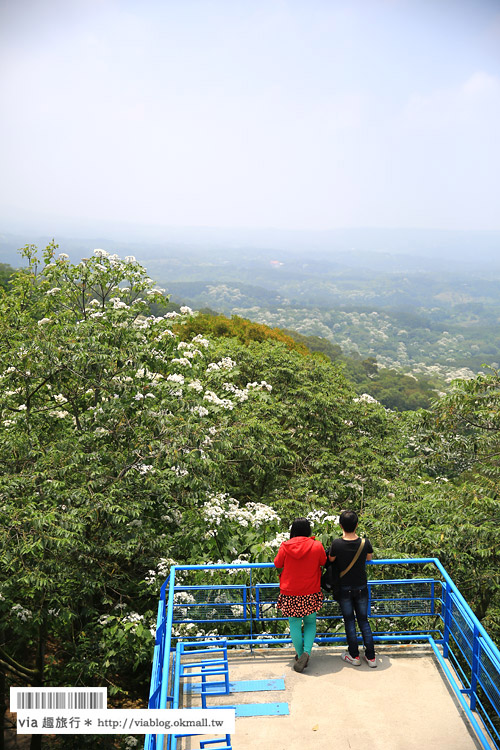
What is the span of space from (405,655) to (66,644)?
6244mm

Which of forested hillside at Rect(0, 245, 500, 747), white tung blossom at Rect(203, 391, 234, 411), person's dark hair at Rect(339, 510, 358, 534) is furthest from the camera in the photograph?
white tung blossom at Rect(203, 391, 234, 411)

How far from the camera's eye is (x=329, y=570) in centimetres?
624

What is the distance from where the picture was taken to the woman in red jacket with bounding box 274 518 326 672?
6.04 meters

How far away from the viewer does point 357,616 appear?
6266 mm

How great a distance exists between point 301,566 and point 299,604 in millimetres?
406

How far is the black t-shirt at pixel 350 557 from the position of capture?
19.8 feet

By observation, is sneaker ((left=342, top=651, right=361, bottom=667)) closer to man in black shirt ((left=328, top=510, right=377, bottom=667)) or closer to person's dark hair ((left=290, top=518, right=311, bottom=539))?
man in black shirt ((left=328, top=510, right=377, bottom=667))

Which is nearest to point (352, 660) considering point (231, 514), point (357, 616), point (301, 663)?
point (357, 616)

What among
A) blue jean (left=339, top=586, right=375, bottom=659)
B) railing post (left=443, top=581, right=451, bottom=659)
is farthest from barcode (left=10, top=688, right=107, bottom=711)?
railing post (left=443, top=581, right=451, bottom=659)

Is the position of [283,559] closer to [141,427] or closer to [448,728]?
[448,728]

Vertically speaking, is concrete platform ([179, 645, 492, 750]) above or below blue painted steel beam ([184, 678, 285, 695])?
above

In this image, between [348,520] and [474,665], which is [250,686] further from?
[474,665]

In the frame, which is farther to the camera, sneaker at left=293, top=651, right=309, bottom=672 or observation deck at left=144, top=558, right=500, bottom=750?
sneaker at left=293, top=651, right=309, bottom=672

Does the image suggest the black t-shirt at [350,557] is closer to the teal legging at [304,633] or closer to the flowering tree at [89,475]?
the teal legging at [304,633]
